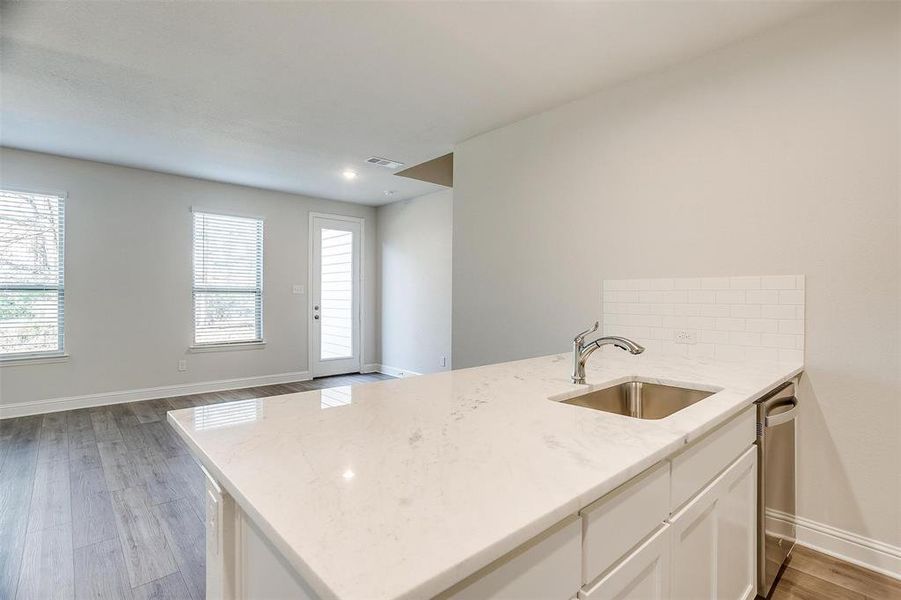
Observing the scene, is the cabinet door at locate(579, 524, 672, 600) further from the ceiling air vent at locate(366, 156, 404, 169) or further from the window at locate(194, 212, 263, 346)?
the window at locate(194, 212, 263, 346)

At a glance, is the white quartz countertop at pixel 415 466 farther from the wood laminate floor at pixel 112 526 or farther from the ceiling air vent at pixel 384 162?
the ceiling air vent at pixel 384 162

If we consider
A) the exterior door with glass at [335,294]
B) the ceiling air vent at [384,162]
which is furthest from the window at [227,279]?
the ceiling air vent at [384,162]

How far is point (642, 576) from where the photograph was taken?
98cm

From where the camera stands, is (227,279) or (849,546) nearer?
(849,546)

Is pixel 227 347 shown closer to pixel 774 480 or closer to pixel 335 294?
pixel 335 294

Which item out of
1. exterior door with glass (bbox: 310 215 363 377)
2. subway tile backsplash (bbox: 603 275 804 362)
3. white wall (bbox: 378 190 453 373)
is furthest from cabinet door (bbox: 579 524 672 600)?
exterior door with glass (bbox: 310 215 363 377)

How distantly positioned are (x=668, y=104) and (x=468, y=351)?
7.58 ft

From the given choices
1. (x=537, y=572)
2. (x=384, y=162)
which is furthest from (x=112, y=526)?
Answer: (x=384, y=162)

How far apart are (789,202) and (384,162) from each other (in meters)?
3.34

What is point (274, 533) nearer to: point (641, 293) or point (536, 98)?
point (641, 293)

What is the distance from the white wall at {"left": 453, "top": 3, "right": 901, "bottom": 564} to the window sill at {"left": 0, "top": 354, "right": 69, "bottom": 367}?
4704 mm

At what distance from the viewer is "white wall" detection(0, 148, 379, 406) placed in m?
4.34

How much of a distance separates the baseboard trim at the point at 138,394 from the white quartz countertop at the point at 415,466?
451cm

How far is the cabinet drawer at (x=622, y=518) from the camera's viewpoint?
81 centimetres
